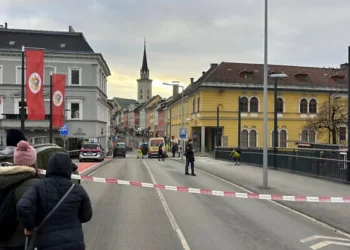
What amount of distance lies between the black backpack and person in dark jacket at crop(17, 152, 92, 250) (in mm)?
327

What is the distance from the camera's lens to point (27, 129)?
170ft

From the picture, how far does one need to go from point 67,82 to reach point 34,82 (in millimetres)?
32386

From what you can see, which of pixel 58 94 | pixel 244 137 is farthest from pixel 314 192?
pixel 244 137

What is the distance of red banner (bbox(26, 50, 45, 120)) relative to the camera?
71.2 feet

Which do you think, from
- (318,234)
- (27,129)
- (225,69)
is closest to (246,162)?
(318,234)

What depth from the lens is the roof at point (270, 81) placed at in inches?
2170

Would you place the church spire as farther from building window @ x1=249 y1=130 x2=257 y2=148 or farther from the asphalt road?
the asphalt road

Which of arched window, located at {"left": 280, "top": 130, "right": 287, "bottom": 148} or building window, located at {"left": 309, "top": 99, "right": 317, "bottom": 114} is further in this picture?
building window, located at {"left": 309, "top": 99, "right": 317, "bottom": 114}

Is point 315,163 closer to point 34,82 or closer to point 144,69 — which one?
point 34,82

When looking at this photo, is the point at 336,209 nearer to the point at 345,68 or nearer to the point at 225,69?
the point at 225,69

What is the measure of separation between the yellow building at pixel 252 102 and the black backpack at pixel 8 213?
163 feet

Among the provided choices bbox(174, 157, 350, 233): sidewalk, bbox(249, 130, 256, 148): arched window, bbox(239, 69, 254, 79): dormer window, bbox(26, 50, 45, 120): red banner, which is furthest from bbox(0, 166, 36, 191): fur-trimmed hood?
bbox(239, 69, 254, 79): dormer window

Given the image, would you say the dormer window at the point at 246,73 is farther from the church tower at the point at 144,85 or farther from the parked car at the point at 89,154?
the church tower at the point at 144,85

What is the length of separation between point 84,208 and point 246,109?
52.9m
